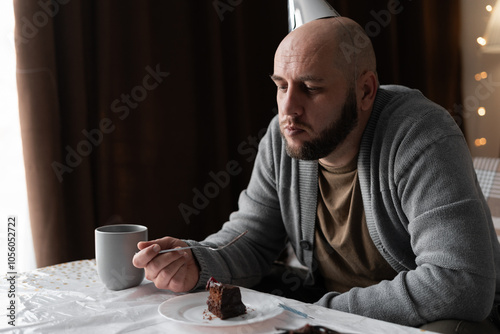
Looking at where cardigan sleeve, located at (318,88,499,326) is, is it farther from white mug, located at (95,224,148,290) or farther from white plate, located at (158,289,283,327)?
white mug, located at (95,224,148,290)

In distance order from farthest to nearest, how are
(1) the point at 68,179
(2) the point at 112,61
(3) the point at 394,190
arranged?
(2) the point at 112,61 < (1) the point at 68,179 < (3) the point at 394,190

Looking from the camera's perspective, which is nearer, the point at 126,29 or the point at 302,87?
the point at 302,87

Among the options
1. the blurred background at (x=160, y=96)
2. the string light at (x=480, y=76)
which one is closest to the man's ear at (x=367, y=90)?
the blurred background at (x=160, y=96)

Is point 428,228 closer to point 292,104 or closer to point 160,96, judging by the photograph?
point 292,104

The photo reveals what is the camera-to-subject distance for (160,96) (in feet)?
6.70

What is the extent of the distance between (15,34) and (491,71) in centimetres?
195

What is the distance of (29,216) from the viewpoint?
5.59 feet

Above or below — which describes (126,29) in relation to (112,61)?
above

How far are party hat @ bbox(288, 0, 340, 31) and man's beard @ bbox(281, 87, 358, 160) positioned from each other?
0.67 ft

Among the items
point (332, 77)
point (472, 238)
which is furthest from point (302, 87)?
point (472, 238)

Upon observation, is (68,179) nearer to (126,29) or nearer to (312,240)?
(126,29)

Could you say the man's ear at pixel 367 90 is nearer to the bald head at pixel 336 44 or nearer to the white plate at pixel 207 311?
the bald head at pixel 336 44

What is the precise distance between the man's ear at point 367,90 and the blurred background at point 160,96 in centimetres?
103

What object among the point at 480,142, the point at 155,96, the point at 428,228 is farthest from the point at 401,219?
the point at 480,142
